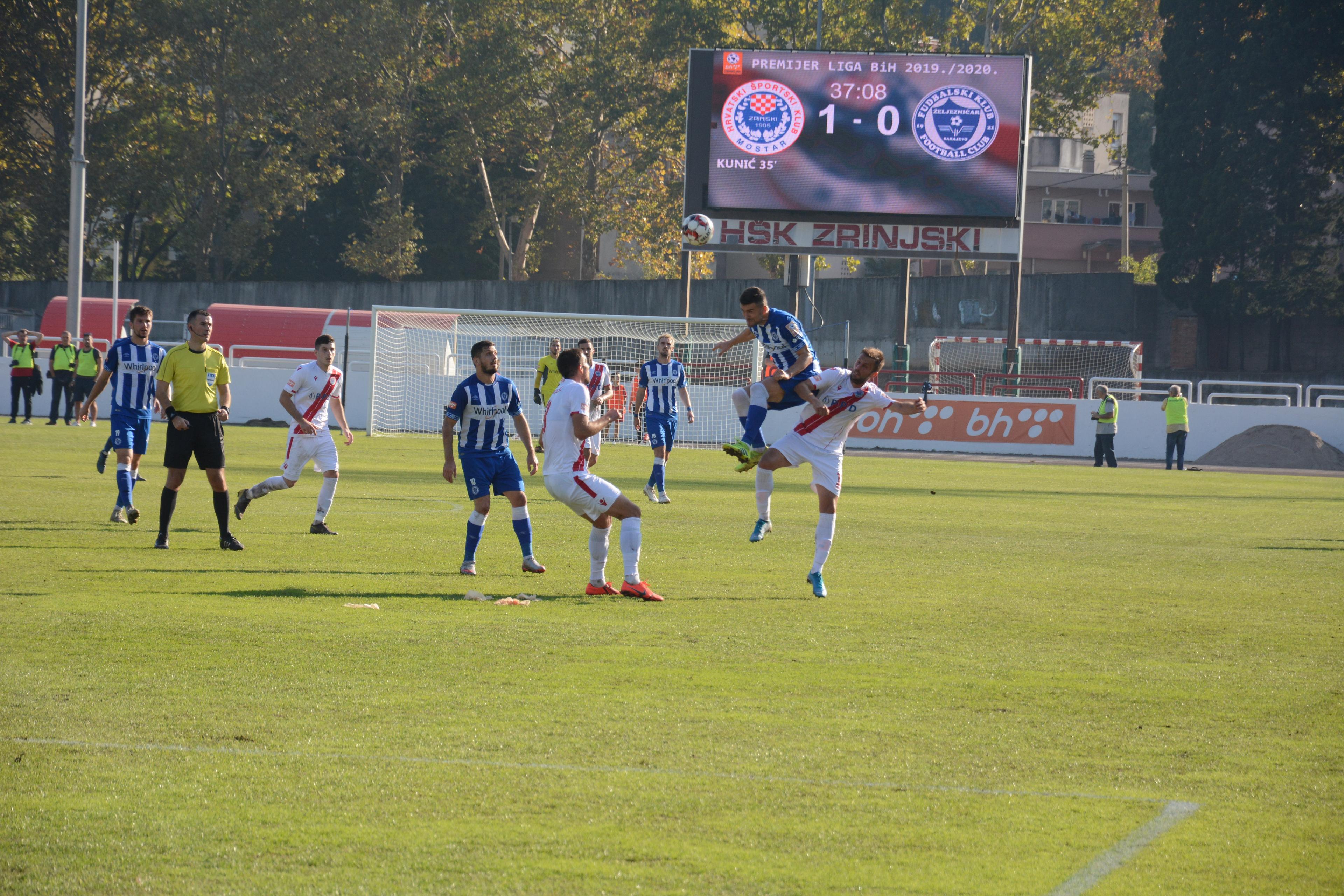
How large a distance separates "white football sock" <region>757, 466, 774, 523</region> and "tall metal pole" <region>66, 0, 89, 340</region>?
1029 inches

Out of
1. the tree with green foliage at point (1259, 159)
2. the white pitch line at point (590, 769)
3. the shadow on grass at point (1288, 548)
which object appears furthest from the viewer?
the tree with green foliage at point (1259, 159)

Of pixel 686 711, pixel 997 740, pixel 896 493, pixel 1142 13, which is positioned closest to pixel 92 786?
pixel 686 711

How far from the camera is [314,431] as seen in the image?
14648 mm

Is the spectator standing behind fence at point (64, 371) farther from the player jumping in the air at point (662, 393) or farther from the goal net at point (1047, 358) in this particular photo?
the goal net at point (1047, 358)

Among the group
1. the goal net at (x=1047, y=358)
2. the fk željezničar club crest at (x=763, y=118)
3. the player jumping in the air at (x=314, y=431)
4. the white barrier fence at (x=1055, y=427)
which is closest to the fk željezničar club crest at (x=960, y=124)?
the fk željezničar club crest at (x=763, y=118)

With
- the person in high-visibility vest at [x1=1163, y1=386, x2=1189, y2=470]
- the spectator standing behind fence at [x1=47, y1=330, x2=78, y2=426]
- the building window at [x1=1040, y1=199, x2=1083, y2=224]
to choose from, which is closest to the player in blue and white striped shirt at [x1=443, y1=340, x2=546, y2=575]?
the person in high-visibility vest at [x1=1163, y1=386, x2=1189, y2=470]

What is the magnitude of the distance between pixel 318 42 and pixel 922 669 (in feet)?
166

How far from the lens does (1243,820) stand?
5.36m

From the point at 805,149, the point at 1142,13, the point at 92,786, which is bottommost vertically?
the point at 92,786

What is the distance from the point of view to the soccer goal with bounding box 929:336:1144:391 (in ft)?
137

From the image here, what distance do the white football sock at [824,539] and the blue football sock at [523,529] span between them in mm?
2355

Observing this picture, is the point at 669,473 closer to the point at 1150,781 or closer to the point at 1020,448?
the point at 1020,448

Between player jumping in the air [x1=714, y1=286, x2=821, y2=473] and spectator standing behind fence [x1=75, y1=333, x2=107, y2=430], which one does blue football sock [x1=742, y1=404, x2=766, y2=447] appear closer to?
player jumping in the air [x1=714, y1=286, x2=821, y2=473]

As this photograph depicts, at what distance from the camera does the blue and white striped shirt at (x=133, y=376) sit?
1442cm
